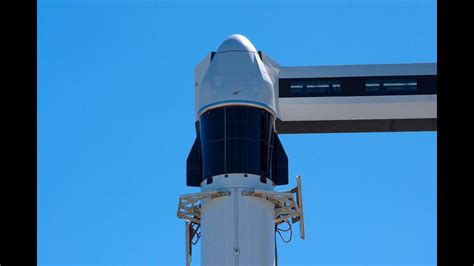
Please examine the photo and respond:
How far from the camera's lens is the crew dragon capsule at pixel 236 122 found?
125ft

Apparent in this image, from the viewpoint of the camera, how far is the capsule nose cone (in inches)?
1614

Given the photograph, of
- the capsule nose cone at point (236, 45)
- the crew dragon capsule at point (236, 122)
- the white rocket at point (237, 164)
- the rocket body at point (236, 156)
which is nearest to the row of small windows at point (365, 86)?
the white rocket at point (237, 164)

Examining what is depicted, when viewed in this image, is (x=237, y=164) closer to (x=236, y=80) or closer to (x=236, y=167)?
(x=236, y=167)

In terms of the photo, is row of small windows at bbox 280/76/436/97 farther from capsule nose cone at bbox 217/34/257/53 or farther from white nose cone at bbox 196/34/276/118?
white nose cone at bbox 196/34/276/118

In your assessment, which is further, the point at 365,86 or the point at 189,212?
the point at 365,86

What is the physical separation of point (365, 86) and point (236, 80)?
11994 mm

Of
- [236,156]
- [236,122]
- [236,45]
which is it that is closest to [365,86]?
[236,45]

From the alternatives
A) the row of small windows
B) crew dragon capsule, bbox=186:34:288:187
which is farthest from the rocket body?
the row of small windows

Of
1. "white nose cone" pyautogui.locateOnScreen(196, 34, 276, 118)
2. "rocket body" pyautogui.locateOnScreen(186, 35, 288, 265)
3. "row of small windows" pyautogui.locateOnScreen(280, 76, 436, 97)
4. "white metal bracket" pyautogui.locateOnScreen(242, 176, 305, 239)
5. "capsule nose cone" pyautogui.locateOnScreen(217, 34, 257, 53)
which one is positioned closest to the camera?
"rocket body" pyautogui.locateOnScreen(186, 35, 288, 265)

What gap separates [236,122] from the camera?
3862 centimetres

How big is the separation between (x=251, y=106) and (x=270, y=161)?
8.82 feet

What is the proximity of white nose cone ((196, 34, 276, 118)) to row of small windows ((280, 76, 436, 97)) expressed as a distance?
7490 mm

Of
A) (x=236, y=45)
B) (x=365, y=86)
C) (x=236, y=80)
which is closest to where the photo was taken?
(x=236, y=80)
